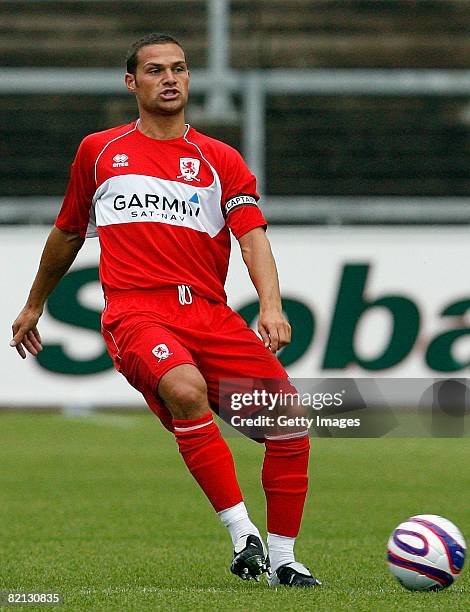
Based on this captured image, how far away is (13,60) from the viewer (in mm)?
16031

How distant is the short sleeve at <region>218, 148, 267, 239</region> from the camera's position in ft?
15.6

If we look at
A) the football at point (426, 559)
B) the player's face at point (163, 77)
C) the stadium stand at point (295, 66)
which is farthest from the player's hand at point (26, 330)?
the stadium stand at point (295, 66)

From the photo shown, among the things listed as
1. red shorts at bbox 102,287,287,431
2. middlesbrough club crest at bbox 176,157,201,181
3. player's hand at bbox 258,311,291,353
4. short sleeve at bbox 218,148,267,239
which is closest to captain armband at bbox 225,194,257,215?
short sleeve at bbox 218,148,267,239

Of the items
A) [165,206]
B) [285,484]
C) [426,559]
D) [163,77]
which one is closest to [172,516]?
[285,484]

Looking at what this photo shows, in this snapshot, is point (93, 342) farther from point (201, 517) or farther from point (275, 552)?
point (275, 552)

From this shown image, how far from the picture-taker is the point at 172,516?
6.86 metres

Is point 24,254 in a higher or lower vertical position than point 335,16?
lower

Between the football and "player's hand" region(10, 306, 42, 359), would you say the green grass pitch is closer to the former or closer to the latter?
the football

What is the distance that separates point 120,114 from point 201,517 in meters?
9.49

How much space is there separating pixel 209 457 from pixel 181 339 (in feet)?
1.38

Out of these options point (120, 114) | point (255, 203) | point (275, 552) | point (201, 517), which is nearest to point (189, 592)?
point (275, 552)

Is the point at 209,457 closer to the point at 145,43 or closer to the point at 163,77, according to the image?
the point at 163,77

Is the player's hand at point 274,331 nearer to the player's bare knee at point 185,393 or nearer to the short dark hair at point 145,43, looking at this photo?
the player's bare knee at point 185,393

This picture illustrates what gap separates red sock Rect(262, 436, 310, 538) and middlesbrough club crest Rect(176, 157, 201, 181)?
0.98 meters
